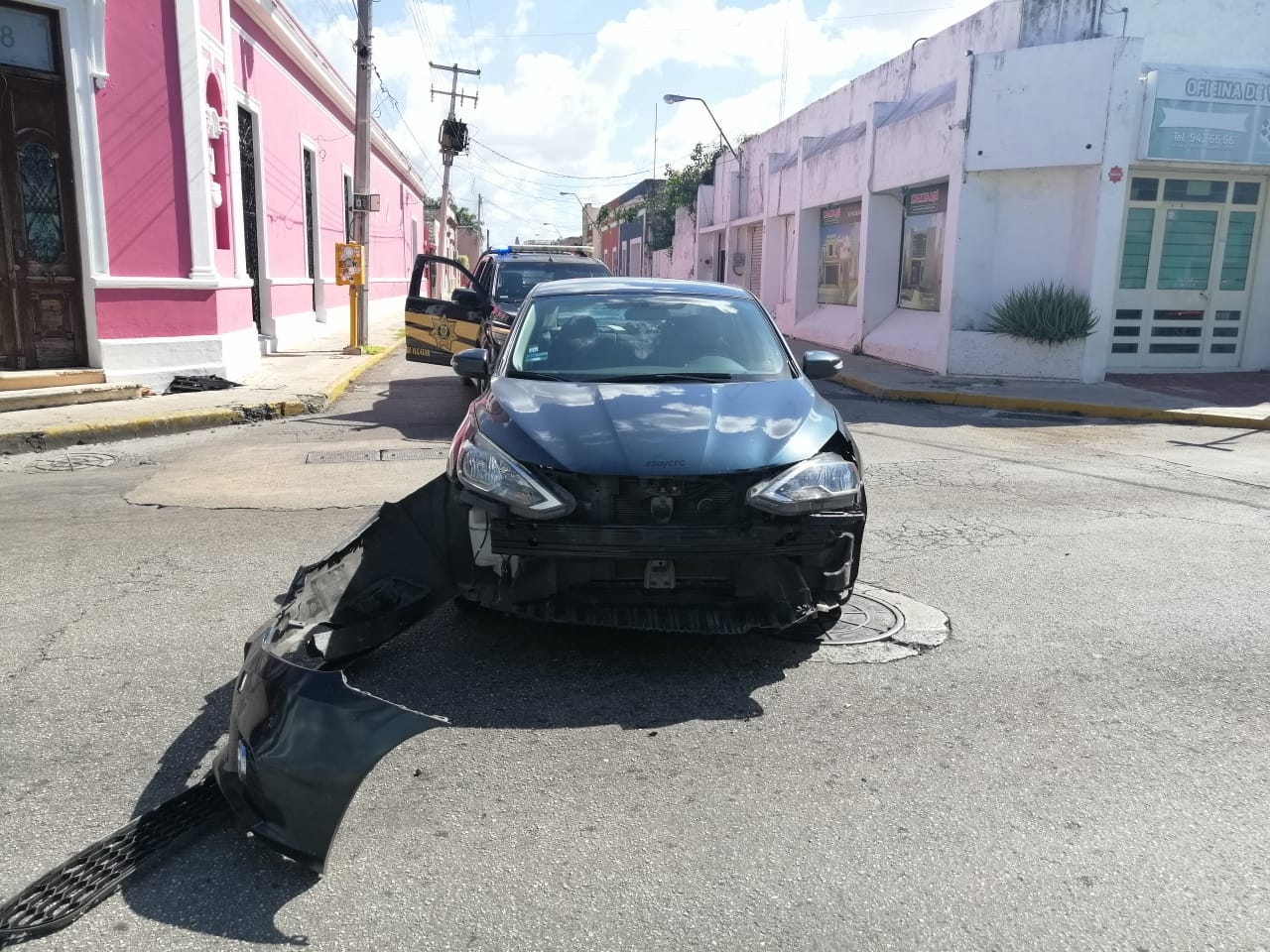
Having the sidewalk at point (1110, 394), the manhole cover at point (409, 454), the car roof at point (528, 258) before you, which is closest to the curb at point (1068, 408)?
the sidewalk at point (1110, 394)

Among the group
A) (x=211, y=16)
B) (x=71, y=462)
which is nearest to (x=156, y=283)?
(x=71, y=462)

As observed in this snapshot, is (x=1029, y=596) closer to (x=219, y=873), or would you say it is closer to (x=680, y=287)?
(x=680, y=287)

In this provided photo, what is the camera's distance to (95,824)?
286 centimetres

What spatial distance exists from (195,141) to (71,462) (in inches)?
203

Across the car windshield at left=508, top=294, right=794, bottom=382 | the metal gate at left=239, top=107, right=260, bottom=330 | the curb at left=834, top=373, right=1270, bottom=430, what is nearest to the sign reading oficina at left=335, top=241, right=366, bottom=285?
the metal gate at left=239, top=107, right=260, bottom=330

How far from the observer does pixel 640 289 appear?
5.93 m

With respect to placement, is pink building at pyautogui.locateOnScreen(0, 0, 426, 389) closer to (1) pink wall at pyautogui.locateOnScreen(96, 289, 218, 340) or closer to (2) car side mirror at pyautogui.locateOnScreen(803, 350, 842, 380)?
(1) pink wall at pyautogui.locateOnScreen(96, 289, 218, 340)

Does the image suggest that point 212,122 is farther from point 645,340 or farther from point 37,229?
point 645,340

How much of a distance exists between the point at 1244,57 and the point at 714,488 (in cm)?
1507

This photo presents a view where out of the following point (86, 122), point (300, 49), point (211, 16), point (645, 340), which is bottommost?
point (645, 340)

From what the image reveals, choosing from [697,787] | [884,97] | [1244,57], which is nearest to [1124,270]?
[1244,57]

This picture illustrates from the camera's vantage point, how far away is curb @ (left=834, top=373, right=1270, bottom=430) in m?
11.5

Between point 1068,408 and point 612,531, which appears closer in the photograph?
point 612,531

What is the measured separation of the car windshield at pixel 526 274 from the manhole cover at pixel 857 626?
26.0 feet
